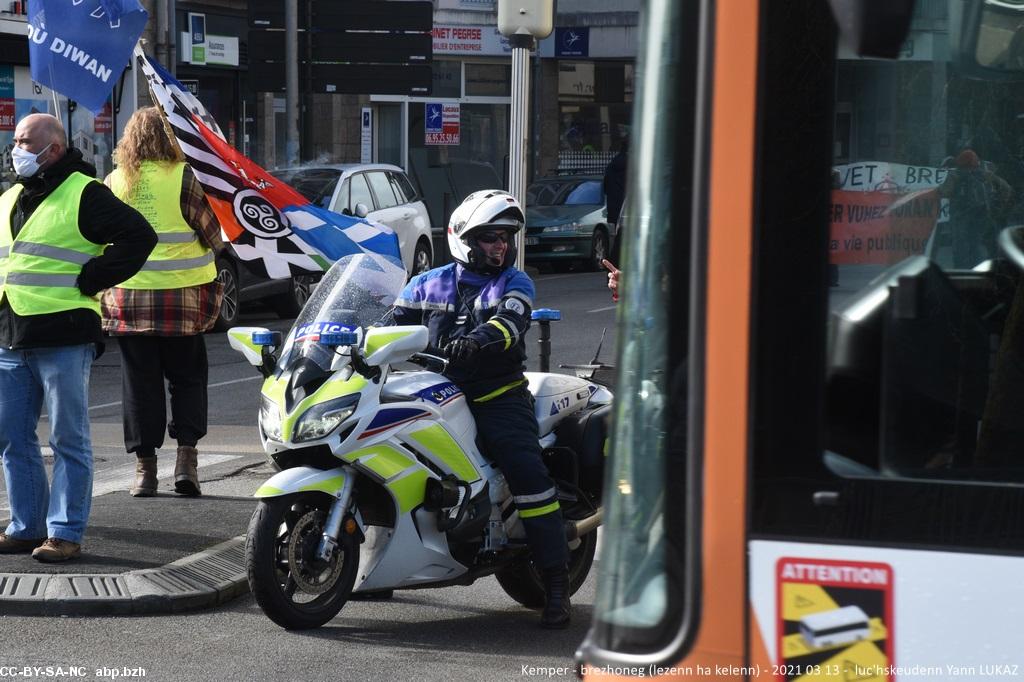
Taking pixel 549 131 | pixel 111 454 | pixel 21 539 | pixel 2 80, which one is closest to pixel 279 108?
pixel 2 80

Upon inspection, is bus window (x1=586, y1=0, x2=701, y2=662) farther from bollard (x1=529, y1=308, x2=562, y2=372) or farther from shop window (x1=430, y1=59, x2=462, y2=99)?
shop window (x1=430, y1=59, x2=462, y2=99)

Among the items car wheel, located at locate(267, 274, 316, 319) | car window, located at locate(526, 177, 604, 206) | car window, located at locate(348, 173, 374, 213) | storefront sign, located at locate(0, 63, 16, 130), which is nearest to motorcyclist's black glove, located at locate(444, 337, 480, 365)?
car wheel, located at locate(267, 274, 316, 319)

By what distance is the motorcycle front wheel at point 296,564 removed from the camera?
525cm

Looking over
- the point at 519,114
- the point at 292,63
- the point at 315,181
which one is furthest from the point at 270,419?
the point at 292,63

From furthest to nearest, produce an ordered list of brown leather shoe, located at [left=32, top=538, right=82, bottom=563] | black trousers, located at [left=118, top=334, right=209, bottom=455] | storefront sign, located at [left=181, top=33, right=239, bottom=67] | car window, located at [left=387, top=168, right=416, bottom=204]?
1. storefront sign, located at [left=181, top=33, right=239, bottom=67]
2. car window, located at [left=387, top=168, right=416, bottom=204]
3. black trousers, located at [left=118, top=334, right=209, bottom=455]
4. brown leather shoe, located at [left=32, top=538, right=82, bottom=563]

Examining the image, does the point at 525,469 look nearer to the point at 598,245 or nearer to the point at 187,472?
the point at 187,472

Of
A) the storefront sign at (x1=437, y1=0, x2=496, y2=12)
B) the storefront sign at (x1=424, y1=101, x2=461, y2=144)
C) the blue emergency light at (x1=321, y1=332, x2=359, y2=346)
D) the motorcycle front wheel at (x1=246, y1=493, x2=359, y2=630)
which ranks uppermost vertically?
the storefront sign at (x1=437, y1=0, x2=496, y2=12)

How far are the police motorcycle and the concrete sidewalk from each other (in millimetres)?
727

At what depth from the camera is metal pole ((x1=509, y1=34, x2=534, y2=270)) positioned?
28.4 feet

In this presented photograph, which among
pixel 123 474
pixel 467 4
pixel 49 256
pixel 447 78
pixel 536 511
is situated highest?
pixel 467 4

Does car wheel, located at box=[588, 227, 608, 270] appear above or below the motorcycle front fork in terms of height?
below

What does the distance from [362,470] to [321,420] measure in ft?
0.78

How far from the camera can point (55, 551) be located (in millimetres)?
6258

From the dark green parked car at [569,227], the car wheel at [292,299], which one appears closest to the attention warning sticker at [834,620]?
the car wheel at [292,299]
